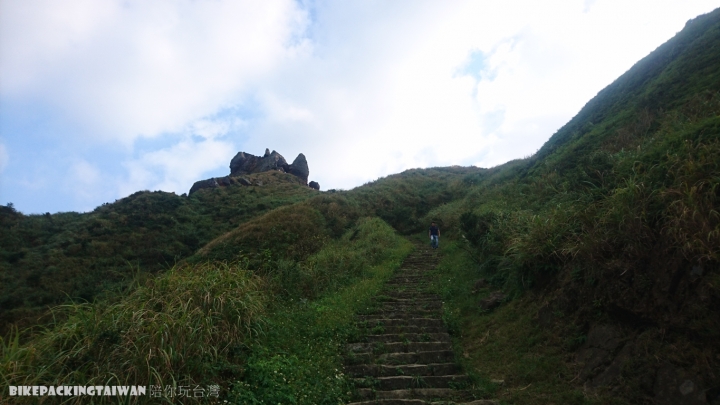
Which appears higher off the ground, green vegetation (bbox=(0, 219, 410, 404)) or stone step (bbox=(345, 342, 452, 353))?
green vegetation (bbox=(0, 219, 410, 404))

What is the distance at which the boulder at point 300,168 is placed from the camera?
5981 centimetres

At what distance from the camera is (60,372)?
14.9 feet

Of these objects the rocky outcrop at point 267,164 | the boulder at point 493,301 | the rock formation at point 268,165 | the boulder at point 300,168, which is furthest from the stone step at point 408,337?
the boulder at point 300,168

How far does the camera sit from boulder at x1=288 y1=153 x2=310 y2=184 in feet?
196

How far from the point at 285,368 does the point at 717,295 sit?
5.62 meters

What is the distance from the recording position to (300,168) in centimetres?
6041

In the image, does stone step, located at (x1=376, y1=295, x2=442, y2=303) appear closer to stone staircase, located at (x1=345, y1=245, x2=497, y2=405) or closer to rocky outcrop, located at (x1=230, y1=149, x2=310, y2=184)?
stone staircase, located at (x1=345, y1=245, x2=497, y2=405)

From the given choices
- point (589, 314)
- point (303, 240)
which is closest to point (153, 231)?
point (303, 240)

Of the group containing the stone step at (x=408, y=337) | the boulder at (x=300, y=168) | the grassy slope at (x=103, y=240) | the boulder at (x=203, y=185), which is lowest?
the stone step at (x=408, y=337)

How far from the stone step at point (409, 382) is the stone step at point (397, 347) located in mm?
990

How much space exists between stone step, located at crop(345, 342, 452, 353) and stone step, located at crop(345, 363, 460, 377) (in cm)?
59

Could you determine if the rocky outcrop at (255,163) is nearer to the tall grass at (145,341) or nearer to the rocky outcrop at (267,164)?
the rocky outcrop at (267,164)

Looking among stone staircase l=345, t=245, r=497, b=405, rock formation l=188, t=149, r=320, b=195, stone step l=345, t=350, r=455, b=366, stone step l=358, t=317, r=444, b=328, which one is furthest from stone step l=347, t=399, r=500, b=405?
rock formation l=188, t=149, r=320, b=195

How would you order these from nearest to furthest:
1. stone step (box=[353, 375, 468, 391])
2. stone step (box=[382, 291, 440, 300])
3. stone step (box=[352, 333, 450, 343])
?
stone step (box=[353, 375, 468, 391]), stone step (box=[352, 333, 450, 343]), stone step (box=[382, 291, 440, 300])
